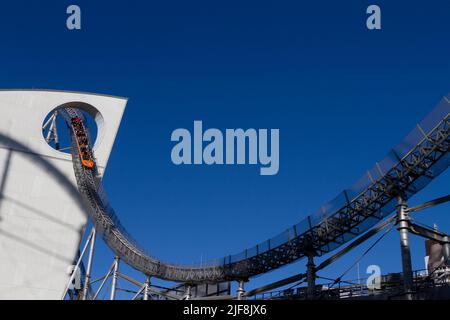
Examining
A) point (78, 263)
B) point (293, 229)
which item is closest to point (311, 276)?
point (293, 229)

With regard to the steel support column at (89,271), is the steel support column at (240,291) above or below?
below

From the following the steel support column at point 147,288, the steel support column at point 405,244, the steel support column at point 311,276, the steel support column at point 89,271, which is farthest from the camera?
the steel support column at point 147,288

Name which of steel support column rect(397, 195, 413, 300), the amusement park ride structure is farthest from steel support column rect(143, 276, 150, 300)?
steel support column rect(397, 195, 413, 300)

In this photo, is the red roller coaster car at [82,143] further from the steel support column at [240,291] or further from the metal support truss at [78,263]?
the steel support column at [240,291]

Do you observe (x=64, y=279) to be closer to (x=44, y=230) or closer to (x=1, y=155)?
(x=44, y=230)

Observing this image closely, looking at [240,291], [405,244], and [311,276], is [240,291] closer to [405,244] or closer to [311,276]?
[311,276]

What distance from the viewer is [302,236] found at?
29.8 metres

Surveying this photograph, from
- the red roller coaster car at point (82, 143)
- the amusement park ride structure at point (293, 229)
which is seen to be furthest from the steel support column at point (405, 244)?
the red roller coaster car at point (82, 143)

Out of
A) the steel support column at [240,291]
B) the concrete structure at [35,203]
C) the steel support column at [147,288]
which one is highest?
the concrete structure at [35,203]

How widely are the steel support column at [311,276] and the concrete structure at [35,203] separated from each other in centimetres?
1698

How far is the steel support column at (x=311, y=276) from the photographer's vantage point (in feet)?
95.9

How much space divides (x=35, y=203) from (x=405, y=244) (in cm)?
2487

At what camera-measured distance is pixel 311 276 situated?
97.1 ft
